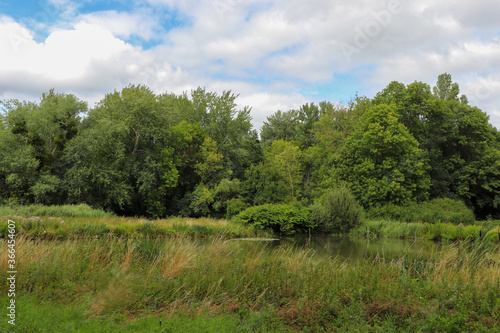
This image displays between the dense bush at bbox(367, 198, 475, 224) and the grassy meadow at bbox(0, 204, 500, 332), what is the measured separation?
2512 centimetres

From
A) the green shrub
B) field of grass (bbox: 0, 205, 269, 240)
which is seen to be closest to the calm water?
field of grass (bbox: 0, 205, 269, 240)

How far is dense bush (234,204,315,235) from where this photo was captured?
1155 inches

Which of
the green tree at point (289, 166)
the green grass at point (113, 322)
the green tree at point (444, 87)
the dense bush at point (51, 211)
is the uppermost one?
the green tree at point (444, 87)

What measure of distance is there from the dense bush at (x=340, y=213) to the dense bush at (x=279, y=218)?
1134 millimetres

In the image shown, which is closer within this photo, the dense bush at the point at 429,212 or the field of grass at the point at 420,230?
the field of grass at the point at 420,230

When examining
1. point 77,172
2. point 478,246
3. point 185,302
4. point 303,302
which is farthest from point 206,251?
point 77,172

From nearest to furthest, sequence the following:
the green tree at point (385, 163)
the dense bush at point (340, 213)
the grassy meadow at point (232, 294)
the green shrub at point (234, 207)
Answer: the grassy meadow at point (232, 294), the dense bush at point (340, 213), the green tree at point (385, 163), the green shrub at point (234, 207)

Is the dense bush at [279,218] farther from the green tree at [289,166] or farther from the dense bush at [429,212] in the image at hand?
the green tree at [289,166]

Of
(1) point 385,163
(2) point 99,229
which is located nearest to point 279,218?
(1) point 385,163

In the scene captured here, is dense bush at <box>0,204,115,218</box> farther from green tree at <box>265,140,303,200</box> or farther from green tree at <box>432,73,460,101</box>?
green tree at <box>432,73,460,101</box>

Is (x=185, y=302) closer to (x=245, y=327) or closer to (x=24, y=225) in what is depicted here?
(x=245, y=327)

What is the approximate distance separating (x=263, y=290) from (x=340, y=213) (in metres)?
24.0

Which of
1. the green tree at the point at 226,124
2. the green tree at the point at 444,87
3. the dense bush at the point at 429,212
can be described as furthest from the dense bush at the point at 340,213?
the green tree at the point at 444,87

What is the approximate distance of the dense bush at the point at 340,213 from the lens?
30.0m
